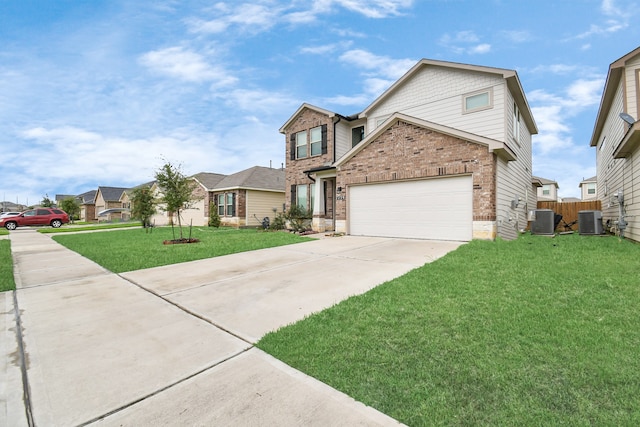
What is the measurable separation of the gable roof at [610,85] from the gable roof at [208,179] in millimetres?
23116

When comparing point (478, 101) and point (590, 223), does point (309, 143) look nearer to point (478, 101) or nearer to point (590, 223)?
point (478, 101)

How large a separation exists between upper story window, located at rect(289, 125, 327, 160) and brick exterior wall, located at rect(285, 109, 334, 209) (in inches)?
7.4

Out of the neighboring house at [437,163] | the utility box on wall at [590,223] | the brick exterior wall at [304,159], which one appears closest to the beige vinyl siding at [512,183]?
the neighboring house at [437,163]

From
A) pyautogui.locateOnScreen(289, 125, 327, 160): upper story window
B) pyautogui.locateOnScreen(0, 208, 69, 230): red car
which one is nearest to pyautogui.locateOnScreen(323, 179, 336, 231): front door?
pyautogui.locateOnScreen(289, 125, 327, 160): upper story window

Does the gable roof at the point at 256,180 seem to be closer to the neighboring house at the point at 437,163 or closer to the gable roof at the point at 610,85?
the neighboring house at the point at 437,163

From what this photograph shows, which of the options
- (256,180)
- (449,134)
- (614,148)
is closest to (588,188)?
(614,148)

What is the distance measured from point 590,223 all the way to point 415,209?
6.84m

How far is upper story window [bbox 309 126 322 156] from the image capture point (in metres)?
16.0

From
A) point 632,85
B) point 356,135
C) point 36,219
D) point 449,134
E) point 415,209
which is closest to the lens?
point 632,85

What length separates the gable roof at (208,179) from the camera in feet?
76.4

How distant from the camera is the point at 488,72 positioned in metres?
11.1

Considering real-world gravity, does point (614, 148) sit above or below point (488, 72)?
below

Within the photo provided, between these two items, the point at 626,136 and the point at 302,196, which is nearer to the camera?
the point at 626,136

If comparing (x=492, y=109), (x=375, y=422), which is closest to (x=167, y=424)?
(x=375, y=422)
